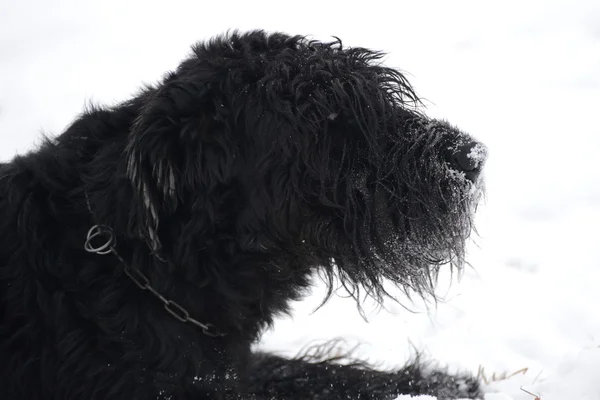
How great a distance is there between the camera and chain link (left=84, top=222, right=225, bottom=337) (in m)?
2.75

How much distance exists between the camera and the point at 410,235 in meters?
3.02

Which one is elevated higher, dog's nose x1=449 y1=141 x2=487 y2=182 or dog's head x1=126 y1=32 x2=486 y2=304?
dog's nose x1=449 y1=141 x2=487 y2=182

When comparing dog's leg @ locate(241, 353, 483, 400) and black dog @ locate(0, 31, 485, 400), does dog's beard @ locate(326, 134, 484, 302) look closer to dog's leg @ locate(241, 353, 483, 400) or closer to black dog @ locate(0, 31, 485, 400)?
black dog @ locate(0, 31, 485, 400)

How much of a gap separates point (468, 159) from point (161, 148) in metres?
1.21

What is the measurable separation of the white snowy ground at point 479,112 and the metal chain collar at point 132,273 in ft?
5.36

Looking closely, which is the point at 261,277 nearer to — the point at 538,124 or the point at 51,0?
the point at 538,124

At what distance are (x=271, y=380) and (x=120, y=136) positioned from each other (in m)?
1.60

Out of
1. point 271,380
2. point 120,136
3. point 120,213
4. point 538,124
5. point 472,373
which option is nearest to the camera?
point 120,213

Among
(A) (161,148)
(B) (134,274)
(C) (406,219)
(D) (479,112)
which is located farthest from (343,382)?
(D) (479,112)

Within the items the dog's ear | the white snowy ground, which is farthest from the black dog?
the white snowy ground

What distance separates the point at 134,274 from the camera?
2.84m

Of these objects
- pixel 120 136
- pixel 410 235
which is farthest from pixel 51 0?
pixel 410 235

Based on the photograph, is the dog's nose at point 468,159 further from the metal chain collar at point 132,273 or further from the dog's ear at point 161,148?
the metal chain collar at point 132,273

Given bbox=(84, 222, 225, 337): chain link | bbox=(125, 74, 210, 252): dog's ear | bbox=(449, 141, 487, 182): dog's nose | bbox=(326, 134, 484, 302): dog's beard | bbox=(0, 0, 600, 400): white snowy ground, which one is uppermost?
bbox=(0, 0, 600, 400): white snowy ground
